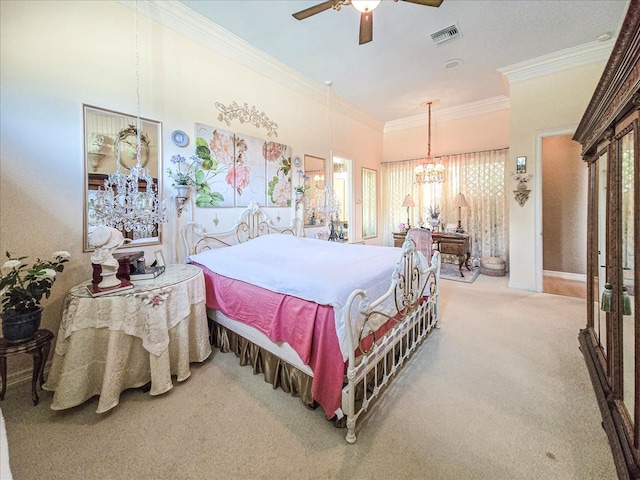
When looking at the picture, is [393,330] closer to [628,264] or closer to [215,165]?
[628,264]

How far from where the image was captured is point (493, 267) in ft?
16.5

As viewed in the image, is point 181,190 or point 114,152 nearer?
point 114,152

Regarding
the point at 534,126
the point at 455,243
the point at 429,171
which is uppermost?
the point at 534,126

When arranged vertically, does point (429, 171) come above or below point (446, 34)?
below

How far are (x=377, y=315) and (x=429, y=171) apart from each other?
4.42 m

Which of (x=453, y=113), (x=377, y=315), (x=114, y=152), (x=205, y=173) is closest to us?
(x=377, y=315)

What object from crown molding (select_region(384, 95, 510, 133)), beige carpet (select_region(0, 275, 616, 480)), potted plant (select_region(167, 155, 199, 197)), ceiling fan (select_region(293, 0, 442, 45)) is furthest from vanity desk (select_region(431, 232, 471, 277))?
potted plant (select_region(167, 155, 199, 197))

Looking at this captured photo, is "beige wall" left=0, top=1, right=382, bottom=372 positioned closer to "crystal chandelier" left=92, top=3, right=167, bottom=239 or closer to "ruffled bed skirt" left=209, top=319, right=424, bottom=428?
"crystal chandelier" left=92, top=3, right=167, bottom=239

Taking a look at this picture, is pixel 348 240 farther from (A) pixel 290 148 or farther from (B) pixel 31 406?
(B) pixel 31 406

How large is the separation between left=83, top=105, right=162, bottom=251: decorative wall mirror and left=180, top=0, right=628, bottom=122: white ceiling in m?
1.36

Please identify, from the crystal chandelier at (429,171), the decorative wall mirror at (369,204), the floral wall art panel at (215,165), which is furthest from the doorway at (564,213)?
the floral wall art panel at (215,165)

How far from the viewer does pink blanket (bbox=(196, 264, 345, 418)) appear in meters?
1.60

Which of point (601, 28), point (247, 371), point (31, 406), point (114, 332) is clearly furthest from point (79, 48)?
point (601, 28)

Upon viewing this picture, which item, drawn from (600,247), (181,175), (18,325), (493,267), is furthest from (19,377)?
(493,267)
